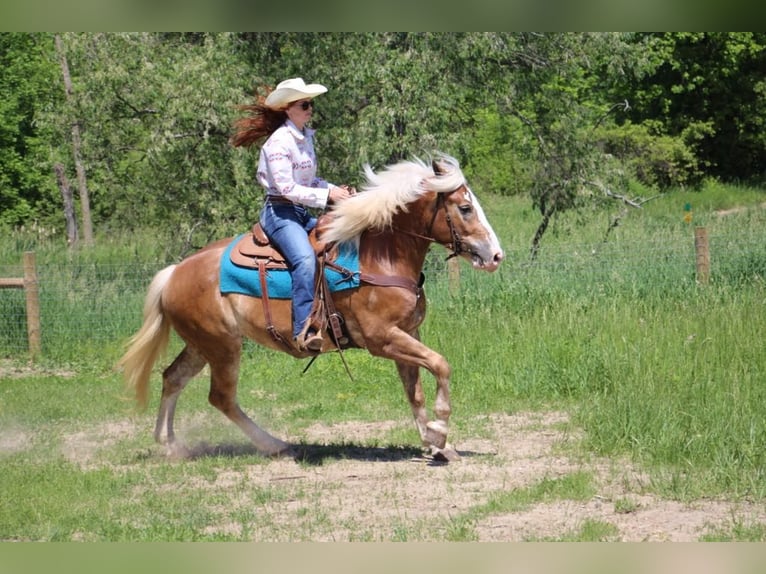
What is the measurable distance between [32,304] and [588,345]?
24.7ft

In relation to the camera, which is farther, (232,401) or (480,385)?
(480,385)

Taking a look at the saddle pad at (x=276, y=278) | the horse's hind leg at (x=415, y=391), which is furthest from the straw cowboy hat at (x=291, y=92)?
the horse's hind leg at (x=415, y=391)

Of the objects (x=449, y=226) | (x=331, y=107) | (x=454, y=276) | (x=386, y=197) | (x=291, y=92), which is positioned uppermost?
(x=331, y=107)

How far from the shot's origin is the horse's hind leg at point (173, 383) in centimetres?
828

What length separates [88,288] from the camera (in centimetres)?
1406

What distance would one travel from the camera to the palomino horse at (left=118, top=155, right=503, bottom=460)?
738 centimetres

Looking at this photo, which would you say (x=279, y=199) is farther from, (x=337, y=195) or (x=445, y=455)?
(x=445, y=455)

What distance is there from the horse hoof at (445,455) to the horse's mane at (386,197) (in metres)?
1.67

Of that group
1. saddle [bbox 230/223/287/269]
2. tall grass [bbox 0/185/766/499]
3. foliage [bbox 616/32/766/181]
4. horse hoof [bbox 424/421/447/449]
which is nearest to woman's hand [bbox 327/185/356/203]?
saddle [bbox 230/223/287/269]

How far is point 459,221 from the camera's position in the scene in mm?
7395

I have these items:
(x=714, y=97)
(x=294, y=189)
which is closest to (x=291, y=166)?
(x=294, y=189)

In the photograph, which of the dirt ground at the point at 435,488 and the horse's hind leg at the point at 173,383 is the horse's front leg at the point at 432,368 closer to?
the dirt ground at the point at 435,488

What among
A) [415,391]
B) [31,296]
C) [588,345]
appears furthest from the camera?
[31,296]
